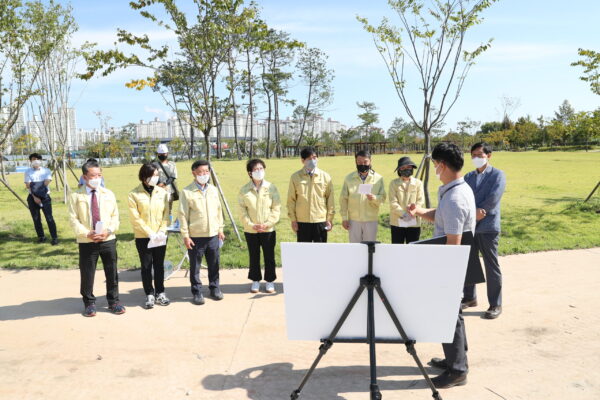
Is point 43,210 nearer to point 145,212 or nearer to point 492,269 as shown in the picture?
point 145,212

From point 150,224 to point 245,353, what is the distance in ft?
7.19

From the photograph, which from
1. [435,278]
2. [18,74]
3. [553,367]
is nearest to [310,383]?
[435,278]

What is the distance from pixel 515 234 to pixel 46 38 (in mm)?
12603

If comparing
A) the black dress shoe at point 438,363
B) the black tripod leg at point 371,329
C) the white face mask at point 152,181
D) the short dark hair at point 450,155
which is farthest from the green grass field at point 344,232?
the black tripod leg at point 371,329

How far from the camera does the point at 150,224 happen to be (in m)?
5.52

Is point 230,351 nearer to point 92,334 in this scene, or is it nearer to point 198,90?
point 92,334

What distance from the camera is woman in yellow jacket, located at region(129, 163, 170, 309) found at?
5.43m

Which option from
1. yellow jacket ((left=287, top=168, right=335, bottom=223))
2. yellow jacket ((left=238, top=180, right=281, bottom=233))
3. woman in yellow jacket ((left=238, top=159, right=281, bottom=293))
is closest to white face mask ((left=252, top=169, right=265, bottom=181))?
woman in yellow jacket ((left=238, top=159, right=281, bottom=293))

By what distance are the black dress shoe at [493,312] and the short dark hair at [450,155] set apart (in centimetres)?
232

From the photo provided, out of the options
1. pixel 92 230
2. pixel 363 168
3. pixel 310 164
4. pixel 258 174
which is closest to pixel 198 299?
pixel 92 230

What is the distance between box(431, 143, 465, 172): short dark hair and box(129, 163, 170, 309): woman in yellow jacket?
3418 mm

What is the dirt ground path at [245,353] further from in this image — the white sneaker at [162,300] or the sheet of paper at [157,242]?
the sheet of paper at [157,242]

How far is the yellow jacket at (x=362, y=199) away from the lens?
5879 mm

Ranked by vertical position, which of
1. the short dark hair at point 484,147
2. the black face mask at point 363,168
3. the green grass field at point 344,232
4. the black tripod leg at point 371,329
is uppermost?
the short dark hair at point 484,147
